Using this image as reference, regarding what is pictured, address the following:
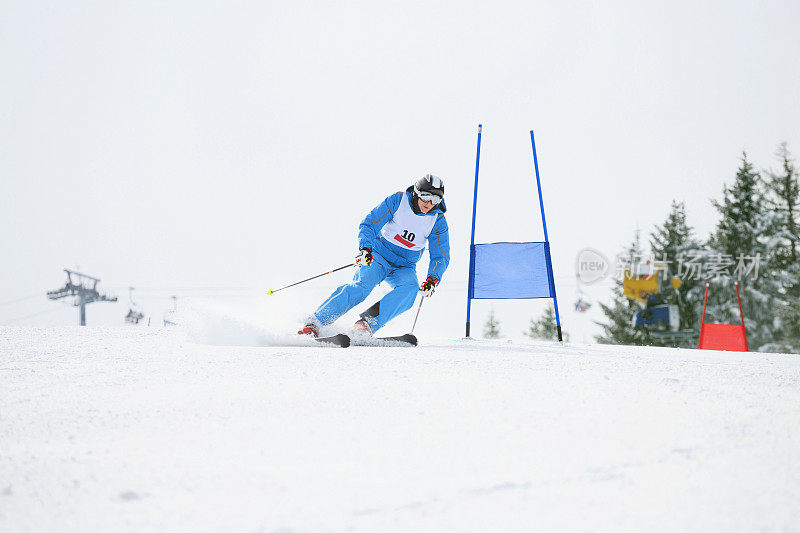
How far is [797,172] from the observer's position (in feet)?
75.7

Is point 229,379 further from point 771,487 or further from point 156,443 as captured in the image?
point 771,487

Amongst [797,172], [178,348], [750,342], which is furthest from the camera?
[797,172]

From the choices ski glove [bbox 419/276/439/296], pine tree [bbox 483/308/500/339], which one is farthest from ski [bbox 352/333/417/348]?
pine tree [bbox 483/308/500/339]

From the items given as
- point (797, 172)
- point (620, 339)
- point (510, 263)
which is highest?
point (797, 172)

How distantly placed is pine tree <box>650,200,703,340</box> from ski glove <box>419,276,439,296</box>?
744 inches

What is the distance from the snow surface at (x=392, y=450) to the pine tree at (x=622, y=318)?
22396 mm

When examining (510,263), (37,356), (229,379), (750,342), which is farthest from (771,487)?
(750,342)

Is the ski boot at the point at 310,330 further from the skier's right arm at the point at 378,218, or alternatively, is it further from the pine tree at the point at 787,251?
the pine tree at the point at 787,251

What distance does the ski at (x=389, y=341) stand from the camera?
5.09 metres

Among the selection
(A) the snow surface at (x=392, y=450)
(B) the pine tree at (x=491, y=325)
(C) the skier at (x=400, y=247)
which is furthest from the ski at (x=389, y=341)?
(B) the pine tree at (x=491, y=325)

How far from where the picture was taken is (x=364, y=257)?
561 cm

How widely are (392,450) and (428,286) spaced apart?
3998mm

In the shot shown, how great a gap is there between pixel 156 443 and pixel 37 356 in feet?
8.32

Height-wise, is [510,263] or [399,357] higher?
[510,263]
